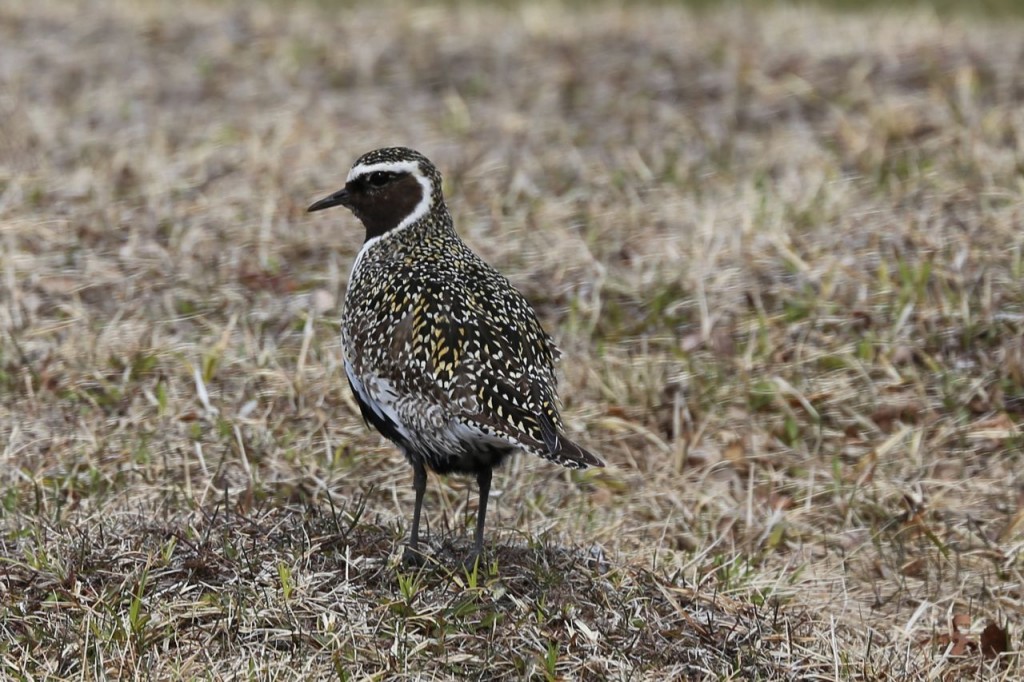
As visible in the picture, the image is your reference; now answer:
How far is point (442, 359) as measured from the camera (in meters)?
4.79

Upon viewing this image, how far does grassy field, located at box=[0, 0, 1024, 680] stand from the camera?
466cm

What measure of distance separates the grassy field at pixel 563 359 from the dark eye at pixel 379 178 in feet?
3.79

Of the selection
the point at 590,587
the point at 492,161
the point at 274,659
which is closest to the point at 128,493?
the point at 274,659

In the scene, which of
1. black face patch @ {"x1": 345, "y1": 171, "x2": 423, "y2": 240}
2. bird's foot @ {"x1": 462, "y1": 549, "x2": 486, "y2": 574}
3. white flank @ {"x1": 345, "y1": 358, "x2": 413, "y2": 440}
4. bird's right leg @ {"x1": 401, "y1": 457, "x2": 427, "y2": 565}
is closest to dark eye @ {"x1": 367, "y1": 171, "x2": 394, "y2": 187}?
black face patch @ {"x1": 345, "y1": 171, "x2": 423, "y2": 240}

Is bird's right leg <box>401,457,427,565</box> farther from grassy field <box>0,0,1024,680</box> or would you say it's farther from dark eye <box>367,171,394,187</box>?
dark eye <box>367,171,394,187</box>

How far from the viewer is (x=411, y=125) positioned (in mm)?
9359

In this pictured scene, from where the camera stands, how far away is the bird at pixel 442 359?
15.3 ft

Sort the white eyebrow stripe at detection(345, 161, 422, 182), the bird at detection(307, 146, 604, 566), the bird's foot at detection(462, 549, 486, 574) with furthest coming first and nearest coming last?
the white eyebrow stripe at detection(345, 161, 422, 182), the bird's foot at detection(462, 549, 486, 574), the bird at detection(307, 146, 604, 566)

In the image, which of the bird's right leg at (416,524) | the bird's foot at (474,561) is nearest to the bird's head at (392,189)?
the bird's right leg at (416,524)

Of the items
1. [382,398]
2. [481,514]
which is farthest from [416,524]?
[382,398]

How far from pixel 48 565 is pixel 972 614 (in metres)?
3.32

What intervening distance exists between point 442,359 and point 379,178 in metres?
1.03

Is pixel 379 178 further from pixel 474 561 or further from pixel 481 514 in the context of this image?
pixel 474 561

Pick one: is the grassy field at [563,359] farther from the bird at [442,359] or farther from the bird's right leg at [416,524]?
the bird at [442,359]
